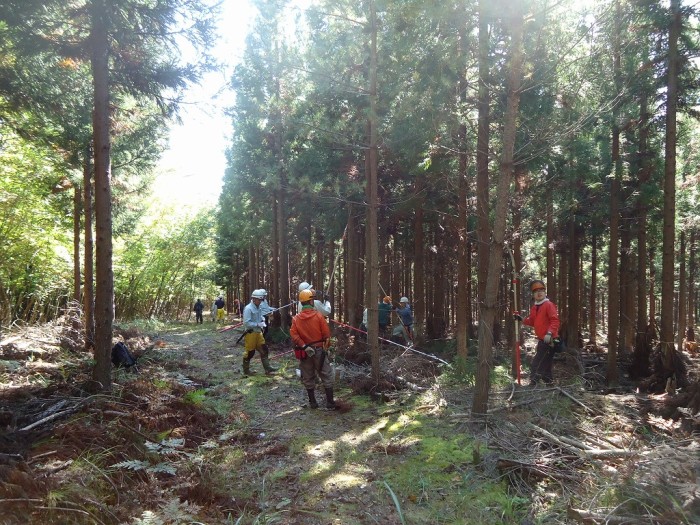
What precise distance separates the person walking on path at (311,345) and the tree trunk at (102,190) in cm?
312

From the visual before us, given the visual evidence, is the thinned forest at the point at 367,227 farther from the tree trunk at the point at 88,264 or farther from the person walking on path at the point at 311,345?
the person walking on path at the point at 311,345

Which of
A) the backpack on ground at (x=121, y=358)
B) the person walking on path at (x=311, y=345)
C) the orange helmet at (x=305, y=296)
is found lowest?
the backpack on ground at (x=121, y=358)

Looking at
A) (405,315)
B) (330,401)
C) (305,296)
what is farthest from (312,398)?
(405,315)

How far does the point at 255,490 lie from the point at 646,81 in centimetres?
1311

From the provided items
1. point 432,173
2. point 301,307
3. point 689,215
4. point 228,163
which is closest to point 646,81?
point 432,173

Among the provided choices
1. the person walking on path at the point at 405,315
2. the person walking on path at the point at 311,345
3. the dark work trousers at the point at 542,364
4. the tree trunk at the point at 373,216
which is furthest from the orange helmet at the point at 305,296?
the person walking on path at the point at 405,315

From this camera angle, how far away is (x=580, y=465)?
4527mm

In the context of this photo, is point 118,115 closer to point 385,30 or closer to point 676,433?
point 385,30

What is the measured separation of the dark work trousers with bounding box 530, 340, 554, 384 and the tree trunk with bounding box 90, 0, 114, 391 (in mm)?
7185

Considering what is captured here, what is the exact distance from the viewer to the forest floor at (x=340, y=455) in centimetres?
367

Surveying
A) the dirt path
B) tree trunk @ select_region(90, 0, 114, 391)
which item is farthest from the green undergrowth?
tree trunk @ select_region(90, 0, 114, 391)

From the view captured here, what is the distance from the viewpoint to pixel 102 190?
7.71 m

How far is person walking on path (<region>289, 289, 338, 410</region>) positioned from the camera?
7469 mm

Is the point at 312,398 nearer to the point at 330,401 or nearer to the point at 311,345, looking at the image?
the point at 330,401
